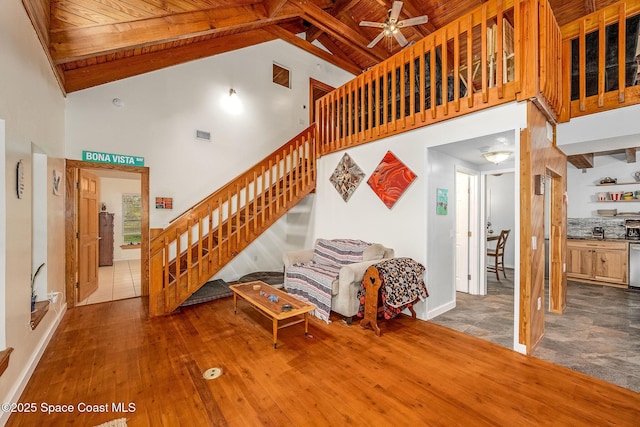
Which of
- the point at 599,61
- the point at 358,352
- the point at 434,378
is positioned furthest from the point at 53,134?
the point at 599,61

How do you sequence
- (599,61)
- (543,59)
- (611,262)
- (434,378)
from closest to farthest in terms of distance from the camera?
(434,378), (543,59), (599,61), (611,262)

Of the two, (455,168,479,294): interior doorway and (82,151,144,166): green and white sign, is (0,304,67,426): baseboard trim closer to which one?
(82,151,144,166): green and white sign

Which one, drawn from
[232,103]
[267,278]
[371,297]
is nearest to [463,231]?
[371,297]

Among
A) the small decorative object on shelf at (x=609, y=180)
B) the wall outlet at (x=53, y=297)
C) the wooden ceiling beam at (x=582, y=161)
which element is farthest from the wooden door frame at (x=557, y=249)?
the wall outlet at (x=53, y=297)

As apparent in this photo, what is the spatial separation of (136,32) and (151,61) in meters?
1.56

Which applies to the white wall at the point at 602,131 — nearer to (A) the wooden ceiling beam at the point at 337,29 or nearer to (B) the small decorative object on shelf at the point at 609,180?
(B) the small decorative object on shelf at the point at 609,180

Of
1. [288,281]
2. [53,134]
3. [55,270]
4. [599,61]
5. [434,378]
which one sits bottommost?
[434,378]

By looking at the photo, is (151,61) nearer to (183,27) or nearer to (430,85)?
(183,27)

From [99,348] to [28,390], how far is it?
0.68 metres

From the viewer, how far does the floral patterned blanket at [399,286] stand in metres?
3.09

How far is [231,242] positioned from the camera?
416 centimetres

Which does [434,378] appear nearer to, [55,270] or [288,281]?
[288,281]

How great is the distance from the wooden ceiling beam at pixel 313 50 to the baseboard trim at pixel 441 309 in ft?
20.4

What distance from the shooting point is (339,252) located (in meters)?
4.22
